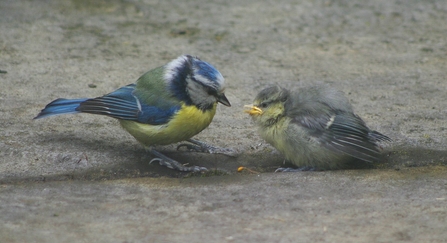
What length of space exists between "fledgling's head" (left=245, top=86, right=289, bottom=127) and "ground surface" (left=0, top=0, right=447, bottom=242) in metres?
0.25

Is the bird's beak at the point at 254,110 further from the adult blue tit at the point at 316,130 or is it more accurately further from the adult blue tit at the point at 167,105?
the adult blue tit at the point at 167,105

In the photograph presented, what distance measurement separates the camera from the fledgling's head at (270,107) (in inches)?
175

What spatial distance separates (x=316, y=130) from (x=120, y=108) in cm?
130

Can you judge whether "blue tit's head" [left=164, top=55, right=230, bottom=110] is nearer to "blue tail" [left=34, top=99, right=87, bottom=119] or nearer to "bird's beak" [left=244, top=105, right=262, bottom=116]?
"bird's beak" [left=244, top=105, right=262, bottom=116]

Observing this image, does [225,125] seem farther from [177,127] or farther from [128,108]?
[128,108]

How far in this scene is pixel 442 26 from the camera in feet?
22.8

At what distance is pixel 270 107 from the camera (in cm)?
447

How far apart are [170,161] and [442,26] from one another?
3892 millimetres

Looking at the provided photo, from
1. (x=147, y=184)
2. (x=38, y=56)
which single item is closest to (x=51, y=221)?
(x=147, y=184)

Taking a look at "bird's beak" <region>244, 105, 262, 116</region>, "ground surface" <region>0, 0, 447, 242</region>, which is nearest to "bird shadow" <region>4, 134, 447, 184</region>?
"ground surface" <region>0, 0, 447, 242</region>

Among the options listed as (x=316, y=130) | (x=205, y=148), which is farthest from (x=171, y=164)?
(x=316, y=130)

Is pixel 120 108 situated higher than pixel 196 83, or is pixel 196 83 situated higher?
pixel 196 83

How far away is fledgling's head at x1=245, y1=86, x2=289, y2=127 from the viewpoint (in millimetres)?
4445

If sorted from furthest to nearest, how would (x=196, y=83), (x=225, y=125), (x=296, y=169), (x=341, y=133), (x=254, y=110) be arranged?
(x=225, y=125)
(x=254, y=110)
(x=196, y=83)
(x=296, y=169)
(x=341, y=133)
